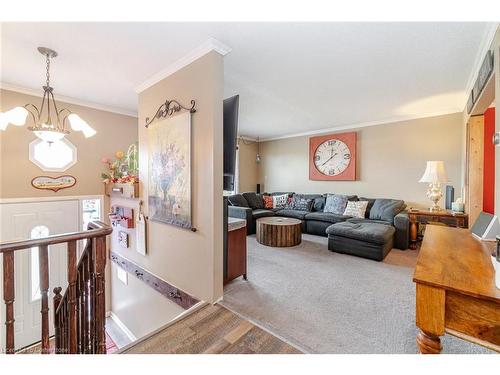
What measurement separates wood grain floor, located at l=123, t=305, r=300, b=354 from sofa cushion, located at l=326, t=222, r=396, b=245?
7.32ft

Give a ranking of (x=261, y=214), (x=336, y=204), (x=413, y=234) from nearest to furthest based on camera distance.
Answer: (x=413, y=234) → (x=336, y=204) → (x=261, y=214)

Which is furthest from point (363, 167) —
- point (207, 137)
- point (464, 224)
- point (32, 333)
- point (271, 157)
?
point (32, 333)

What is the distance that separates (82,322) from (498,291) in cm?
217

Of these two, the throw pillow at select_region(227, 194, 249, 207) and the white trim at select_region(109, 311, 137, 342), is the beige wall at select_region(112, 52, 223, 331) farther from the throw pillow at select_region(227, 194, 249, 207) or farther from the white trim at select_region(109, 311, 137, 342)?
the throw pillow at select_region(227, 194, 249, 207)

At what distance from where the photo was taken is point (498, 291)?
0.82m

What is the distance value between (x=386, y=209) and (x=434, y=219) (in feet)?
2.33

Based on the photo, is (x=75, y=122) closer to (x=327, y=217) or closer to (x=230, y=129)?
(x=230, y=129)

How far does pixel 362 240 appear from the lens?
10.8 feet

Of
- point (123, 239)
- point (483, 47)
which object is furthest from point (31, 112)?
point (483, 47)

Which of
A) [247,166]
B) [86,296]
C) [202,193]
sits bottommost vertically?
[86,296]

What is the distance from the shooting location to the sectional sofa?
327cm

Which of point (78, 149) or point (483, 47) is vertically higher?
point (483, 47)

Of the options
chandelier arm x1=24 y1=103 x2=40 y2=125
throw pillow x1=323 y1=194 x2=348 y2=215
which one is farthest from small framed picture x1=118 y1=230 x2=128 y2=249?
throw pillow x1=323 y1=194 x2=348 y2=215
